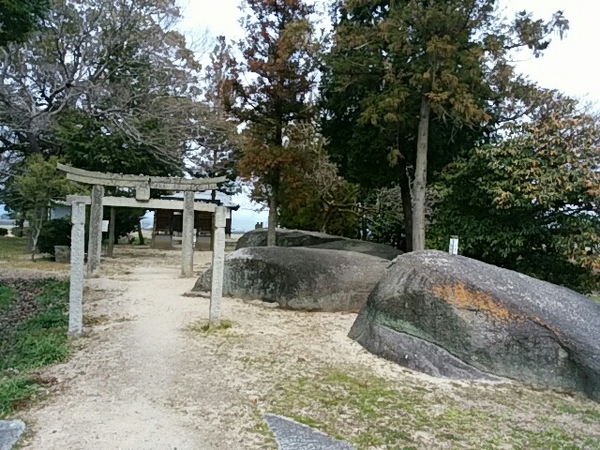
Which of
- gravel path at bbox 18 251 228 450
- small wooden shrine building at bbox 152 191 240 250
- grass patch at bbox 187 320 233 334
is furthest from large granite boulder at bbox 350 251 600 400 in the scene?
small wooden shrine building at bbox 152 191 240 250

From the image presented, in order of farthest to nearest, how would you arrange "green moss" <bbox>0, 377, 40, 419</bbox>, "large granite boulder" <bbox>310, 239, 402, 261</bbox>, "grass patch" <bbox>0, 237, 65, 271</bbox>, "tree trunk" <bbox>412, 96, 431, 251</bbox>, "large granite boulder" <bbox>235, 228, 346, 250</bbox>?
"large granite boulder" <bbox>235, 228, 346, 250</bbox>, "grass patch" <bbox>0, 237, 65, 271</bbox>, "large granite boulder" <bbox>310, 239, 402, 261</bbox>, "tree trunk" <bbox>412, 96, 431, 251</bbox>, "green moss" <bbox>0, 377, 40, 419</bbox>

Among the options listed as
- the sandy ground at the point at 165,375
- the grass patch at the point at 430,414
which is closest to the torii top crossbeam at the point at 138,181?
the sandy ground at the point at 165,375

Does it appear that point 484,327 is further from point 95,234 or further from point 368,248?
point 95,234

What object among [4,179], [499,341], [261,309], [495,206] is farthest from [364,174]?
[4,179]

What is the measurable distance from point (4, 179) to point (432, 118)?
17.6 metres

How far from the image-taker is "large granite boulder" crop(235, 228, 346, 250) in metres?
12.6

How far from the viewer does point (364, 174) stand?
11.5 meters

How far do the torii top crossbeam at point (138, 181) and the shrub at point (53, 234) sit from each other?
382cm

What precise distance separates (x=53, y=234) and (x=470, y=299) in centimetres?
1238

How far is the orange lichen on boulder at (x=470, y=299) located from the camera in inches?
185

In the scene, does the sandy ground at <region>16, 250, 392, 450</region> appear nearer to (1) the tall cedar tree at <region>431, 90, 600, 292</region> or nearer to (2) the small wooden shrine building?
(1) the tall cedar tree at <region>431, 90, 600, 292</region>

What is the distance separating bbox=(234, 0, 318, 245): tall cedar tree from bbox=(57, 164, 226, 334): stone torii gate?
4.40 feet

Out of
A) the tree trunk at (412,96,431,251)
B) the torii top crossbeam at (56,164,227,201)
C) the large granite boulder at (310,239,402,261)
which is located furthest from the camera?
the large granite boulder at (310,239,402,261)

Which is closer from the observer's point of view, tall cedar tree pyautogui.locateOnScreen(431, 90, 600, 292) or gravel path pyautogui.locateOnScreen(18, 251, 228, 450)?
gravel path pyautogui.locateOnScreen(18, 251, 228, 450)
